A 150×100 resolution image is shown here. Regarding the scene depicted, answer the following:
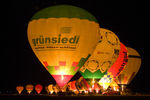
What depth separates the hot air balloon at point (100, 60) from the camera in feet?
87.8

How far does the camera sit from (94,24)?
2258cm

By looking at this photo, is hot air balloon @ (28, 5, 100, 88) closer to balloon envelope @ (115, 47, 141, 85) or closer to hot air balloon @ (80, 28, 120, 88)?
hot air balloon @ (80, 28, 120, 88)

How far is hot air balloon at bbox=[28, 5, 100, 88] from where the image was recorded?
21547mm

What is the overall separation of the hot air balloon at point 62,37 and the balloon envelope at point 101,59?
464 centimetres

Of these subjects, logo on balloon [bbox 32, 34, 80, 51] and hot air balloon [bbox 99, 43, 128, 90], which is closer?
logo on balloon [bbox 32, 34, 80, 51]

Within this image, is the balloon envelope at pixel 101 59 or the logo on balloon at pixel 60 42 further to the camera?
the balloon envelope at pixel 101 59

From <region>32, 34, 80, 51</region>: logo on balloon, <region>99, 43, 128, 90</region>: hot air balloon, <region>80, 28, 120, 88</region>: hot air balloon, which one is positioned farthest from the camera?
<region>99, 43, 128, 90</region>: hot air balloon

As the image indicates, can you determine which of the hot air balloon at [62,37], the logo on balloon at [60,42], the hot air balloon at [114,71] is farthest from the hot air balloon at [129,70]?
the logo on balloon at [60,42]

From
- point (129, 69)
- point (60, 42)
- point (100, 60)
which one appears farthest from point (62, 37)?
point (129, 69)

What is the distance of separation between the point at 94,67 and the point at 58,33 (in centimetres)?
624

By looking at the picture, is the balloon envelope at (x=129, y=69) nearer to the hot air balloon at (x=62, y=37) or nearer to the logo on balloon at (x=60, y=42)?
the hot air balloon at (x=62, y=37)

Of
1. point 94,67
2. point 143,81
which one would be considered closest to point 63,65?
point 94,67

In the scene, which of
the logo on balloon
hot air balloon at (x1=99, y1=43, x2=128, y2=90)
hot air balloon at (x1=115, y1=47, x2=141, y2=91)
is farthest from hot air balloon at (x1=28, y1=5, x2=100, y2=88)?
hot air balloon at (x1=115, y1=47, x2=141, y2=91)

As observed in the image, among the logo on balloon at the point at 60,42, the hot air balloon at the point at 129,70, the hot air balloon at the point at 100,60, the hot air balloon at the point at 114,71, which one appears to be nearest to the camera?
the logo on balloon at the point at 60,42
